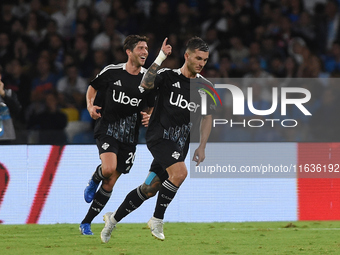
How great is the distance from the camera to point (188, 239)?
7.10 metres

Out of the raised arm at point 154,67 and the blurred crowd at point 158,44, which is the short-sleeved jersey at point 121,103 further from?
the blurred crowd at point 158,44

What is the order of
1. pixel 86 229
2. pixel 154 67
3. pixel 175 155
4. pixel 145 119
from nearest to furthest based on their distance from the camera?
1. pixel 154 67
2. pixel 175 155
3. pixel 145 119
4. pixel 86 229

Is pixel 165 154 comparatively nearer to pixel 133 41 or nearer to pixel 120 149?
pixel 120 149

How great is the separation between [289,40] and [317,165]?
318 centimetres

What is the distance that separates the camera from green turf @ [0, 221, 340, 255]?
6273 millimetres

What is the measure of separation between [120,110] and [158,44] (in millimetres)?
4185

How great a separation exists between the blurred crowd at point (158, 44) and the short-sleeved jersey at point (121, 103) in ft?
6.84

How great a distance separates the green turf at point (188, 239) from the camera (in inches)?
247

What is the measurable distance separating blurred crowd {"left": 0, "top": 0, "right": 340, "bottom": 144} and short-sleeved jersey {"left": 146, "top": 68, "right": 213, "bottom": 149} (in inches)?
107

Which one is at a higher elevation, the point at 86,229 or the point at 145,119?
the point at 145,119

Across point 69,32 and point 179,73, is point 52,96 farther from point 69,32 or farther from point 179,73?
point 179,73

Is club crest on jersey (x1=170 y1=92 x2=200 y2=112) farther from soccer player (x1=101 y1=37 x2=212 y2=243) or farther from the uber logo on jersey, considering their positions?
the uber logo on jersey

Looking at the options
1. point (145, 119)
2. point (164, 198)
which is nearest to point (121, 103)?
point (145, 119)

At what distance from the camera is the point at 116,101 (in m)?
7.03
